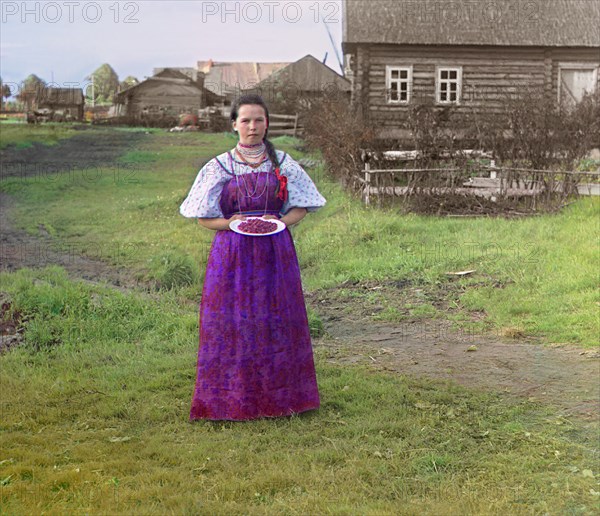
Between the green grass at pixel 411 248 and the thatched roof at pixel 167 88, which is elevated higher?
the thatched roof at pixel 167 88

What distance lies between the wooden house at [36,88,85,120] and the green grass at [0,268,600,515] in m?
37.7

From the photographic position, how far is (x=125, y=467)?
4.74m

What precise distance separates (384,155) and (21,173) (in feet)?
32.4

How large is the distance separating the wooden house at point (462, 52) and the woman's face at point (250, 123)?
17.1 metres

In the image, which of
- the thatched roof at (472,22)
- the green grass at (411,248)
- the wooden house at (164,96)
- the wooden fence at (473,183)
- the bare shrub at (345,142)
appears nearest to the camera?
the green grass at (411,248)

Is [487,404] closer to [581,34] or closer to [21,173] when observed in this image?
[21,173]

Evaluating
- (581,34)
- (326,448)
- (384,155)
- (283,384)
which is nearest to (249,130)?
(283,384)

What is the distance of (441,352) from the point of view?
7.55 meters

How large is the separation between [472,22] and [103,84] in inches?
1532

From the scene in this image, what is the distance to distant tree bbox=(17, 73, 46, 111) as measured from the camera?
41281 millimetres

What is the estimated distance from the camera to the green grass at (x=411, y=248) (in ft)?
29.2

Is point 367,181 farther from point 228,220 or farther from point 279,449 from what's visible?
point 279,449

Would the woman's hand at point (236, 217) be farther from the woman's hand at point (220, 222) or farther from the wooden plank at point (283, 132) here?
the wooden plank at point (283, 132)

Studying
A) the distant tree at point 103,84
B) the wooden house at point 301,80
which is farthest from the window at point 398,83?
the distant tree at point 103,84
